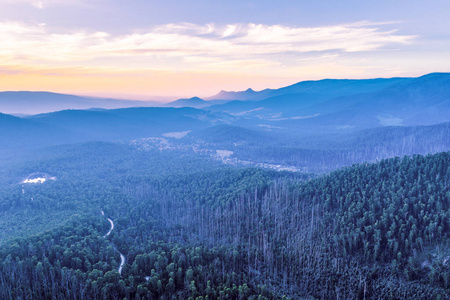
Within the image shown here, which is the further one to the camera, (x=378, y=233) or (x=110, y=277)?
(x=378, y=233)

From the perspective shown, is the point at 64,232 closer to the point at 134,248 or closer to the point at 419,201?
the point at 134,248

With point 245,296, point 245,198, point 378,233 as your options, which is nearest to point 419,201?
point 378,233

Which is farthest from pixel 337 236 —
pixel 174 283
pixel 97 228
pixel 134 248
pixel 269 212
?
pixel 97 228

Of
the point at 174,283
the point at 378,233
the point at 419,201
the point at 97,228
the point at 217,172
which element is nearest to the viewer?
the point at 174,283

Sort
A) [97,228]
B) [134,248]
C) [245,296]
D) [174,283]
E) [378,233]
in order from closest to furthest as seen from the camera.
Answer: [245,296] < [174,283] < [378,233] < [134,248] < [97,228]

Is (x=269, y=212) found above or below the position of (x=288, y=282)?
above

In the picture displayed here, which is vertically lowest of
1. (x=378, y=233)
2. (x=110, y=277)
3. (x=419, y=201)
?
(x=110, y=277)
